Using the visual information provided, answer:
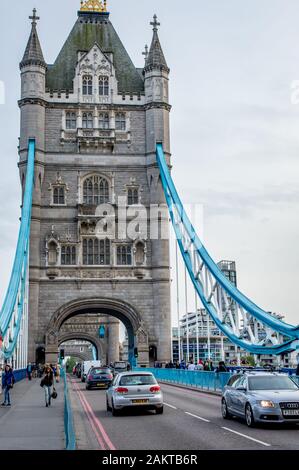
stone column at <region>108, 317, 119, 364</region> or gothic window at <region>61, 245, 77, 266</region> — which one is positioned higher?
gothic window at <region>61, 245, 77, 266</region>

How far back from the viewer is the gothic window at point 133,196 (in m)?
56.0

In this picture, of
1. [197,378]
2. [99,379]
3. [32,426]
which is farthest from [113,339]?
[32,426]

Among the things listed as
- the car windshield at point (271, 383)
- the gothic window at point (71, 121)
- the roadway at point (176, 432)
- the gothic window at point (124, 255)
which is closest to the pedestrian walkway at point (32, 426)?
the roadway at point (176, 432)

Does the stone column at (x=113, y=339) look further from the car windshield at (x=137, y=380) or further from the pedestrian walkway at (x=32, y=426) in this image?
the car windshield at (x=137, y=380)

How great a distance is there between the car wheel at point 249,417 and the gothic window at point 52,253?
38.4 meters

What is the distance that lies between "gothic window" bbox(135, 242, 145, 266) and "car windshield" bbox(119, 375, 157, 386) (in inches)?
1343

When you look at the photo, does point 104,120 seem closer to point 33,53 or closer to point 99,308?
point 33,53

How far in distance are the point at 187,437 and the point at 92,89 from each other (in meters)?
48.0

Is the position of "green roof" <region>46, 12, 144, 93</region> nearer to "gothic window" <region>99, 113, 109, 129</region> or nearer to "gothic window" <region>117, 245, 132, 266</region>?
"gothic window" <region>99, 113, 109, 129</region>

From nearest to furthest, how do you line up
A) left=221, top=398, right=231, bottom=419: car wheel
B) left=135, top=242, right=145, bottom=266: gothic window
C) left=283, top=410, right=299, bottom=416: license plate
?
left=283, top=410, right=299, bottom=416: license plate → left=221, top=398, right=231, bottom=419: car wheel → left=135, top=242, right=145, bottom=266: gothic window

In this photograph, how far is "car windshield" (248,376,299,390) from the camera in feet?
55.6

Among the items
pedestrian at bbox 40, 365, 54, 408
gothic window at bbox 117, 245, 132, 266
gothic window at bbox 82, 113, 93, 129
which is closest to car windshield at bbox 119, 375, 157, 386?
pedestrian at bbox 40, 365, 54, 408

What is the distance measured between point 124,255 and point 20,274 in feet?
33.7
